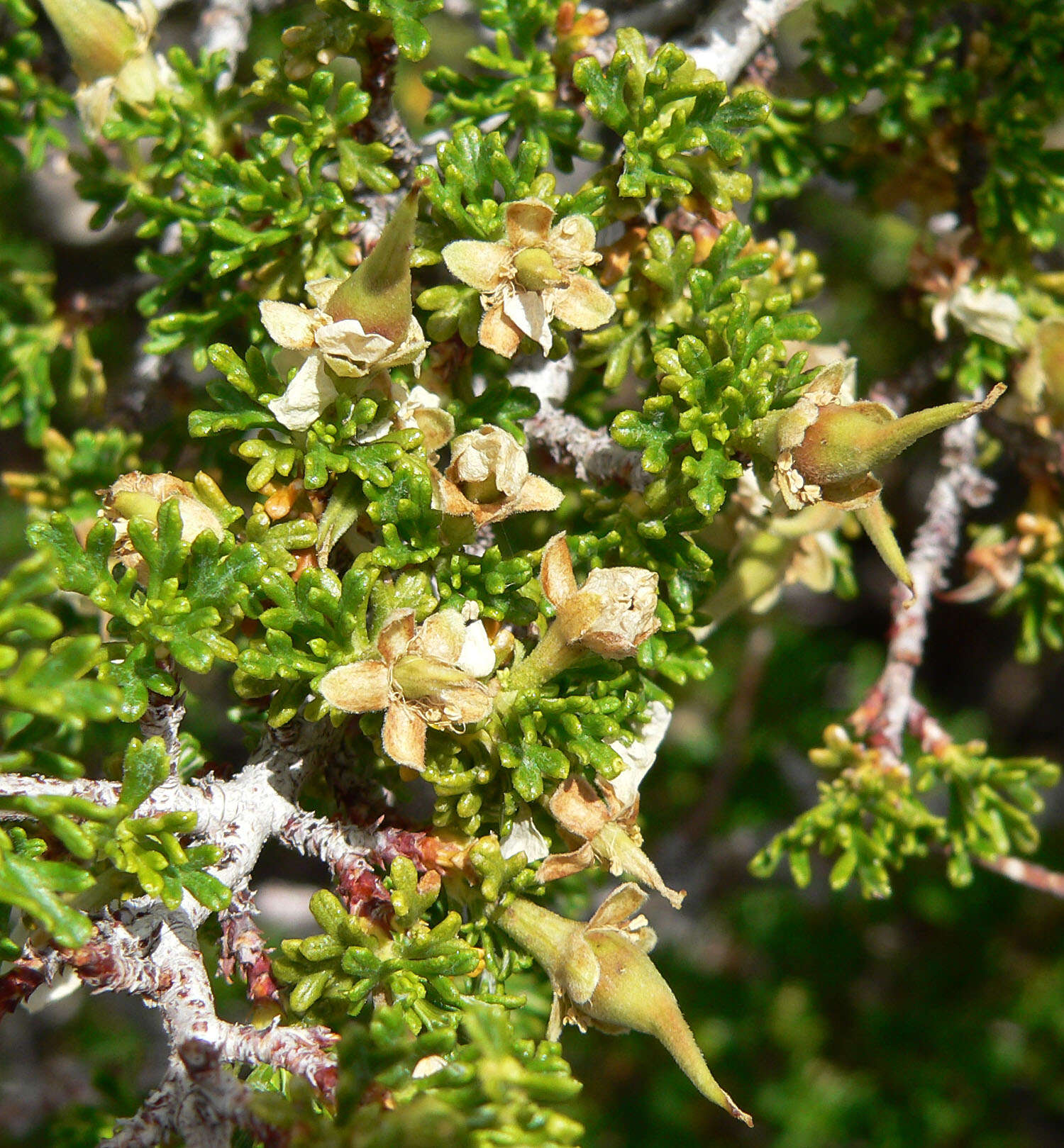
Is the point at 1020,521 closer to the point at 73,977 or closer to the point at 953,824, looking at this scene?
the point at 953,824

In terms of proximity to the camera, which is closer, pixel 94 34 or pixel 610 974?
pixel 610 974

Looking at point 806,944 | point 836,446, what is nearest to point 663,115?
point 836,446

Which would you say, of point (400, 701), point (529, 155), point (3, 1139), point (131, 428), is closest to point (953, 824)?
point (400, 701)

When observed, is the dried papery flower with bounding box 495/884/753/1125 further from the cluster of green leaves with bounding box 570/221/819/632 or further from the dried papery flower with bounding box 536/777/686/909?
the cluster of green leaves with bounding box 570/221/819/632

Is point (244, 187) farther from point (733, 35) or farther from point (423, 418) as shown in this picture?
point (733, 35)

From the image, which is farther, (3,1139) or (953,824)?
(3,1139)

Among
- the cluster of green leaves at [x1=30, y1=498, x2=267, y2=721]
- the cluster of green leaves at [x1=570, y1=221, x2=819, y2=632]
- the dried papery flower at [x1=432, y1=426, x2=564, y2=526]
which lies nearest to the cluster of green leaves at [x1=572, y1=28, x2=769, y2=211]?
the cluster of green leaves at [x1=570, y1=221, x2=819, y2=632]
